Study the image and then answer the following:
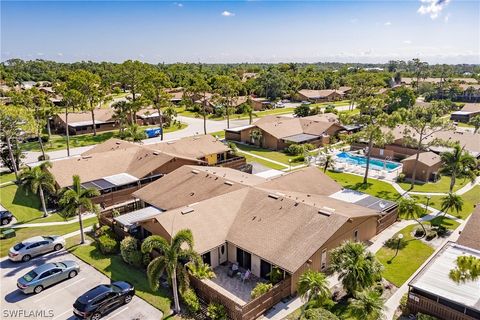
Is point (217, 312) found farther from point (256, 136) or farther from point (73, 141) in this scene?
point (73, 141)

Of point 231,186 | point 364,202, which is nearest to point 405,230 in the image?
point 364,202

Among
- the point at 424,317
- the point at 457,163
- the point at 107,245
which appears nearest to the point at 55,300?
the point at 107,245

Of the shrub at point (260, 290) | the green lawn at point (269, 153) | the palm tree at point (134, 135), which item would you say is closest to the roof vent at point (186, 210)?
the shrub at point (260, 290)

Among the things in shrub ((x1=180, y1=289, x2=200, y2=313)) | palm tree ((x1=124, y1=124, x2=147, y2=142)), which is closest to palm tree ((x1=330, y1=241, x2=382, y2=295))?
shrub ((x1=180, y1=289, x2=200, y2=313))

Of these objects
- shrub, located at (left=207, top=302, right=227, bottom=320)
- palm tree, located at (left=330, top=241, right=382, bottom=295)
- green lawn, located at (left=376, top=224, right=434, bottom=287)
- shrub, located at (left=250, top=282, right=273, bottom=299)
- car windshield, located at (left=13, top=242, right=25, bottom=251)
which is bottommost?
green lawn, located at (left=376, top=224, right=434, bottom=287)

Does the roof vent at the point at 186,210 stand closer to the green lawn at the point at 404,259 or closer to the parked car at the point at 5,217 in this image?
the green lawn at the point at 404,259

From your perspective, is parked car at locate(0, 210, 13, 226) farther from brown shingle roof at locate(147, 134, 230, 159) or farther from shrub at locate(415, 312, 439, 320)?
shrub at locate(415, 312, 439, 320)

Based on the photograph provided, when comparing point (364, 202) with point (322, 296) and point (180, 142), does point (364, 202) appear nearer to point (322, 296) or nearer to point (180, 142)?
point (322, 296)
